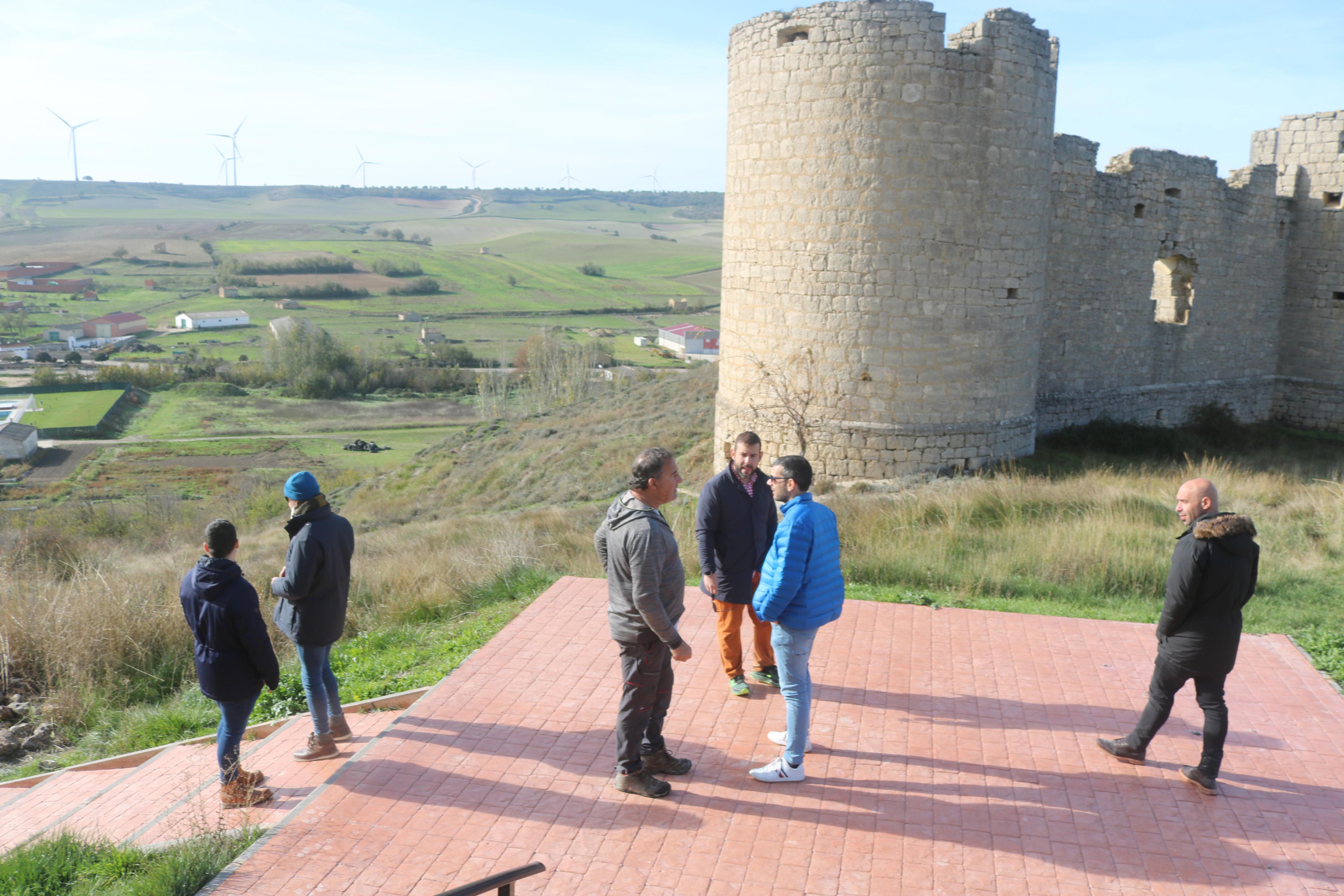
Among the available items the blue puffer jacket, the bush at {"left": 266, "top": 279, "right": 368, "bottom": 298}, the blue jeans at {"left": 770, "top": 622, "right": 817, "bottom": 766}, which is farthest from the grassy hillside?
the bush at {"left": 266, "top": 279, "right": 368, "bottom": 298}

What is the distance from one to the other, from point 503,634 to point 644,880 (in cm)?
325

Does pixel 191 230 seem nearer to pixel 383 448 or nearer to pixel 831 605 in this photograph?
pixel 383 448

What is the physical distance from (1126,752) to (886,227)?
27.0ft

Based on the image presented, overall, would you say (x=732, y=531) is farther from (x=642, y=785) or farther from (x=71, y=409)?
(x=71, y=409)

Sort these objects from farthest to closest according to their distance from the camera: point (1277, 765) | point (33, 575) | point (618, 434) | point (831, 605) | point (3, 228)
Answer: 1. point (3, 228)
2. point (618, 434)
3. point (33, 575)
4. point (1277, 765)
5. point (831, 605)

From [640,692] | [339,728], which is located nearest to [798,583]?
Result: [640,692]

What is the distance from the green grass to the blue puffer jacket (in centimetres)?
275

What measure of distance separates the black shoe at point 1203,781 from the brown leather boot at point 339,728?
4.73m

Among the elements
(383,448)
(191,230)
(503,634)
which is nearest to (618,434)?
(503,634)

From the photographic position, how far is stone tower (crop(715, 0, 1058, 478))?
11797 mm

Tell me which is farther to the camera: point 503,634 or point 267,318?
point 267,318

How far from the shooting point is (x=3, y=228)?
184m

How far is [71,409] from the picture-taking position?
65188 millimetres

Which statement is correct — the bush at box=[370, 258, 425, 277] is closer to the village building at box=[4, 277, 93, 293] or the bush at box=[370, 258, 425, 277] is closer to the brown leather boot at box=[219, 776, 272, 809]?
the village building at box=[4, 277, 93, 293]
